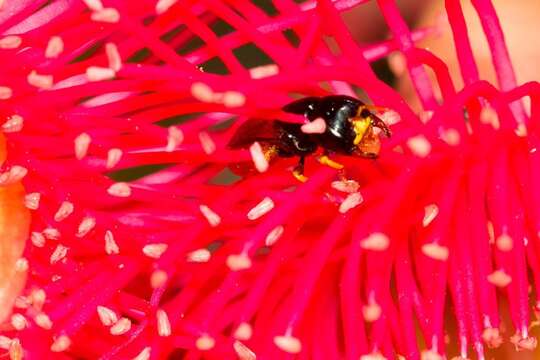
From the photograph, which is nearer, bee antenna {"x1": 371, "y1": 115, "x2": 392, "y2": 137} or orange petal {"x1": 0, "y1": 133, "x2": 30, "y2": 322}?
bee antenna {"x1": 371, "y1": 115, "x2": 392, "y2": 137}

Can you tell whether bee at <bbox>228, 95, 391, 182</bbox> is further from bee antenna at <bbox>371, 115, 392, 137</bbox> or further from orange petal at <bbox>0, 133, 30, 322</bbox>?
orange petal at <bbox>0, 133, 30, 322</bbox>

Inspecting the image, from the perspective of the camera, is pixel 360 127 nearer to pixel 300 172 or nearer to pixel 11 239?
pixel 300 172

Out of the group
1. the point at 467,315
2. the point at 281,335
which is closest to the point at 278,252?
the point at 281,335

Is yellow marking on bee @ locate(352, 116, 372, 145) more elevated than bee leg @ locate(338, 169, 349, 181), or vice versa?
yellow marking on bee @ locate(352, 116, 372, 145)

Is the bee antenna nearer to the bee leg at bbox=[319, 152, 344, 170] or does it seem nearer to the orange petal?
the bee leg at bbox=[319, 152, 344, 170]

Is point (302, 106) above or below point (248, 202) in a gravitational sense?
above

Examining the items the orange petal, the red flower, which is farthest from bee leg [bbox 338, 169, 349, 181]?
the orange petal

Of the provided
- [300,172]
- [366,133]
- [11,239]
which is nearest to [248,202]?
[300,172]
